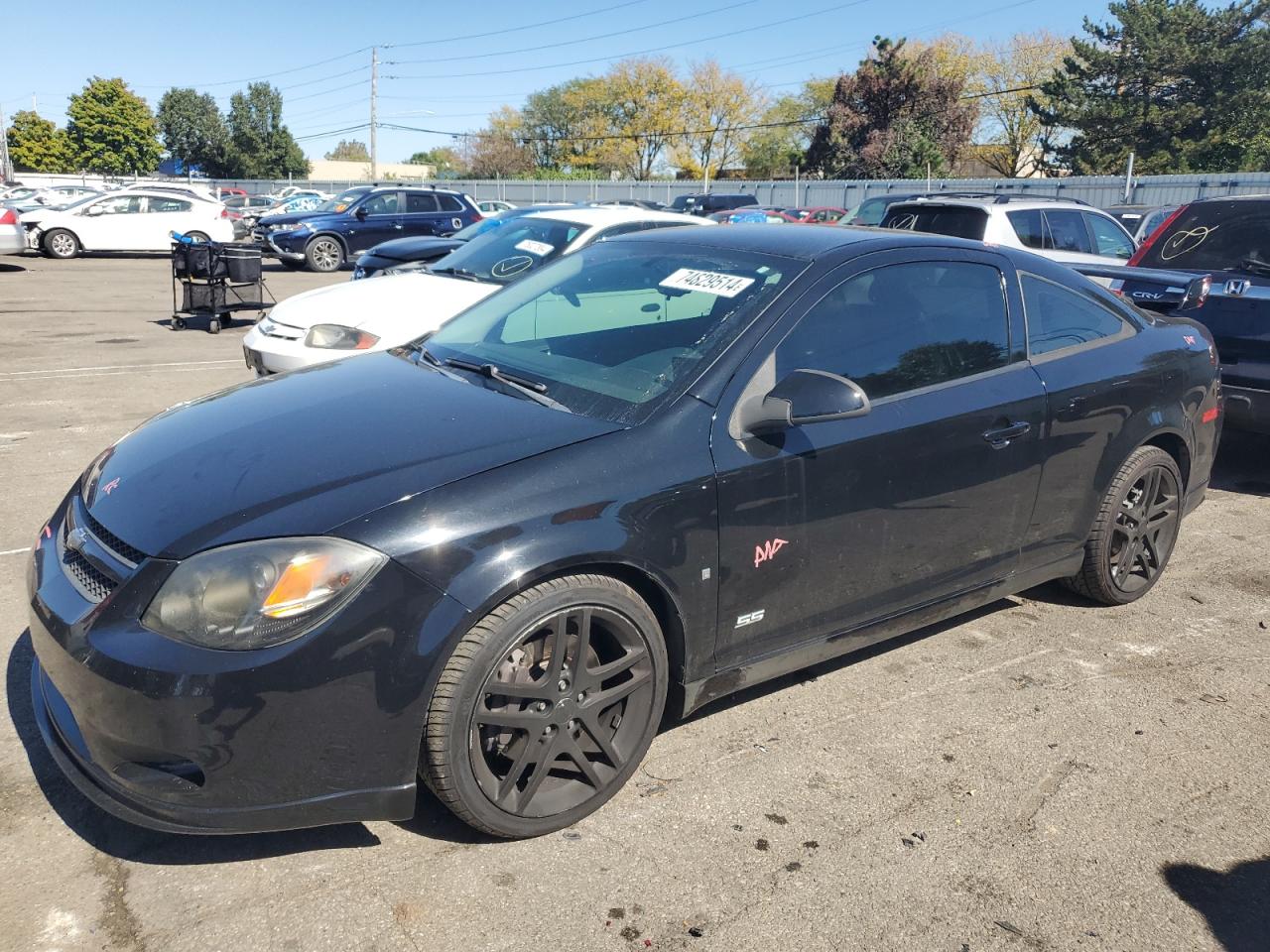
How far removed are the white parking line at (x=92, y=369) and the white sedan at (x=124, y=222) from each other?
13.9 metres

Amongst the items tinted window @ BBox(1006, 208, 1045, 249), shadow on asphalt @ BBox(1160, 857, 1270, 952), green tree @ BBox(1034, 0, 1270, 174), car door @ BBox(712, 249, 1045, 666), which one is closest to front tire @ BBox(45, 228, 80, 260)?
tinted window @ BBox(1006, 208, 1045, 249)

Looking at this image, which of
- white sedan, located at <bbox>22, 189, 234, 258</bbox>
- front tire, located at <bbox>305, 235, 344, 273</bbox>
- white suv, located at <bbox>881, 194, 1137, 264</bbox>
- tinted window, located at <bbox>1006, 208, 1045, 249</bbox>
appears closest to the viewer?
white suv, located at <bbox>881, 194, 1137, 264</bbox>

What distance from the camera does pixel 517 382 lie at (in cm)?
337

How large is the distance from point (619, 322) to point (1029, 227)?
738cm

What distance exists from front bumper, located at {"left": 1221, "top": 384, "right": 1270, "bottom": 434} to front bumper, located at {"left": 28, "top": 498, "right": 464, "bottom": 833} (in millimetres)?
5475

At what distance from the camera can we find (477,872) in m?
2.68

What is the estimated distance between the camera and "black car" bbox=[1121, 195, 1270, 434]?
605 cm

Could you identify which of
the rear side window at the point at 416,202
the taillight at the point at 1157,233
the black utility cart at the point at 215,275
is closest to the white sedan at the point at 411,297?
the taillight at the point at 1157,233

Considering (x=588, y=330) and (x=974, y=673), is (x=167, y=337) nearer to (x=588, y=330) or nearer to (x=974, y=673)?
(x=588, y=330)

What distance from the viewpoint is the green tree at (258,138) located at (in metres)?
85.8

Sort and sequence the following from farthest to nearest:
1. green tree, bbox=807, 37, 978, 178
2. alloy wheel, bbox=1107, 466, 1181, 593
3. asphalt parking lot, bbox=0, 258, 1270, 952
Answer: green tree, bbox=807, 37, 978, 178, alloy wheel, bbox=1107, 466, 1181, 593, asphalt parking lot, bbox=0, 258, 1270, 952

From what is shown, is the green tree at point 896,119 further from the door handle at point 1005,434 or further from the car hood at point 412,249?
the door handle at point 1005,434

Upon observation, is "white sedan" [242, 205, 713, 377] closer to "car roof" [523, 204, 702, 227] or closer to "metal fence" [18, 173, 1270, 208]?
"car roof" [523, 204, 702, 227]

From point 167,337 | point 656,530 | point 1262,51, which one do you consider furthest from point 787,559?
point 1262,51
